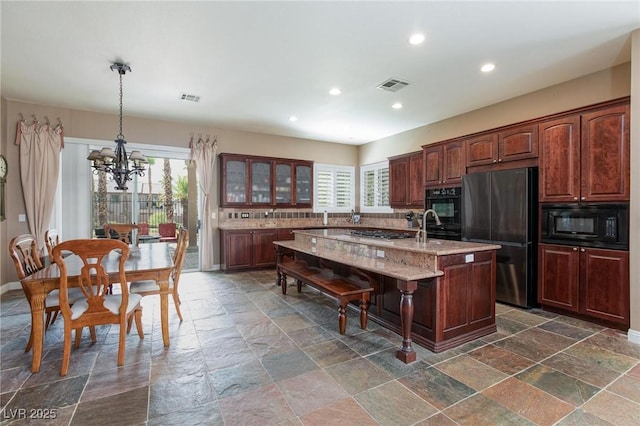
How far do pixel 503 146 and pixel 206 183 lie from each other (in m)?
5.01

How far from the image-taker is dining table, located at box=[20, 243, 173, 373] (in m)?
2.29

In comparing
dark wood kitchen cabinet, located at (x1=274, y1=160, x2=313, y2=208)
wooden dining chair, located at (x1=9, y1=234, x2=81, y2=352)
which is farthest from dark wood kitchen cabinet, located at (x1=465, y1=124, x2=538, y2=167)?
wooden dining chair, located at (x1=9, y1=234, x2=81, y2=352)

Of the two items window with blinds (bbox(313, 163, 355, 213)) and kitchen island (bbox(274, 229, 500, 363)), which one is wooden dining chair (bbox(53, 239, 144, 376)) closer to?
kitchen island (bbox(274, 229, 500, 363))

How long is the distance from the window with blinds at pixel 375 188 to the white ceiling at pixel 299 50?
7.73 feet

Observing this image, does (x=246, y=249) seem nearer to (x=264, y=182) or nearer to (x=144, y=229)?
(x=264, y=182)

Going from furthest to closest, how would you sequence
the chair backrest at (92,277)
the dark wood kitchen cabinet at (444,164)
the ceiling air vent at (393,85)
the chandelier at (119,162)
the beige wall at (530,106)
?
the dark wood kitchen cabinet at (444,164) < the ceiling air vent at (393,85) < the beige wall at (530,106) < the chandelier at (119,162) < the chair backrest at (92,277)

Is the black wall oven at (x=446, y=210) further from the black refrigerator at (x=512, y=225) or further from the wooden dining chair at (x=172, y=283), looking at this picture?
the wooden dining chair at (x=172, y=283)

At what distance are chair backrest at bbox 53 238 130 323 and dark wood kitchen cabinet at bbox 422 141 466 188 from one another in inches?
173

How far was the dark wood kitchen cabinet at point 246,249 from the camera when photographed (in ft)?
19.1

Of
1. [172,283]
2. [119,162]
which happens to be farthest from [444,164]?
[119,162]

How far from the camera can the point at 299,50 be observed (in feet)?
10.2

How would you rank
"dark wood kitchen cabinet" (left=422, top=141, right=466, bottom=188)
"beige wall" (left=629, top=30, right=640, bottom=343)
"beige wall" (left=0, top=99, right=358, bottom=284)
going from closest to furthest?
1. "beige wall" (left=629, top=30, right=640, bottom=343)
2. "beige wall" (left=0, top=99, right=358, bottom=284)
3. "dark wood kitchen cabinet" (left=422, top=141, right=466, bottom=188)

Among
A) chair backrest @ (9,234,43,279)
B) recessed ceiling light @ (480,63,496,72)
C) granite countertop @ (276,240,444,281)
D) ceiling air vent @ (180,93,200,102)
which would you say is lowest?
granite countertop @ (276,240,444,281)

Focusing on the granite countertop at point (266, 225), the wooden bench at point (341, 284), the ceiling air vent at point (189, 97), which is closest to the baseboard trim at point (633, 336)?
the wooden bench at point (341, 284)
